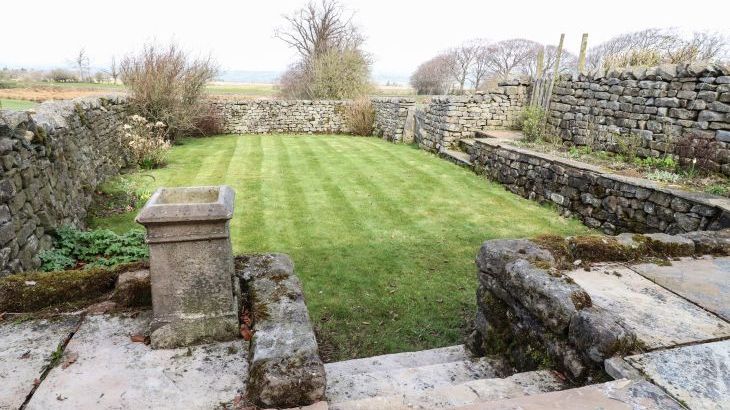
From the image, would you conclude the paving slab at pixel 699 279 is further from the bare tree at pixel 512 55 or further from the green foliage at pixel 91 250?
the bare tree at pixel 512 55

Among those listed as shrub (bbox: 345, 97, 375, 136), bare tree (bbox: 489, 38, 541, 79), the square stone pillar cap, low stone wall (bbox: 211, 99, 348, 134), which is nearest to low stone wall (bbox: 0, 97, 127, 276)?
the square stone pillar cap

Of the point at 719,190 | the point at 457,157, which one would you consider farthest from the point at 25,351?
the point at 457,157

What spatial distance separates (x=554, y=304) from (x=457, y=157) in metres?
9.19

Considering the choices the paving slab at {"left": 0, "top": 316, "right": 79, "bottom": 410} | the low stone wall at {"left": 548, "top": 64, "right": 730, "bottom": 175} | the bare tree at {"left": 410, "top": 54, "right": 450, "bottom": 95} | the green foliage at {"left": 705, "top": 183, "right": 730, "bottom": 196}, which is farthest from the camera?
the bare tree at {"left": 410, "top": 54, "right": 450, "bottom": 95}

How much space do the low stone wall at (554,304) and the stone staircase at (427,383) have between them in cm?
17

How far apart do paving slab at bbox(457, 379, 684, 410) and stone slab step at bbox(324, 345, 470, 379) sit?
4.77ft

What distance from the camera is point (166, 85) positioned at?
13891mm

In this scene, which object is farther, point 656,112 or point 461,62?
point 461,62

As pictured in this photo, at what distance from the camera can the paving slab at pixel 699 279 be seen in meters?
3.02

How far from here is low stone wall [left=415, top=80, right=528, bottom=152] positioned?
12.3 metres

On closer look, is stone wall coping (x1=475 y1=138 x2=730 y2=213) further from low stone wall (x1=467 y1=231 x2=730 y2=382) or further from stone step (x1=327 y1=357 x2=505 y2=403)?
stone step (x1=327 y1=357 x2=505 y2=403)

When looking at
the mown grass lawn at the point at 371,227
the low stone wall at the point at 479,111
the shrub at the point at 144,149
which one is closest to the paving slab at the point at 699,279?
the mown grass lawn at the point at 371,227

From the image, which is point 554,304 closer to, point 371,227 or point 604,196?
point 371,227

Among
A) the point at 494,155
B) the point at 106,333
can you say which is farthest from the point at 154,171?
the point at 106,333
